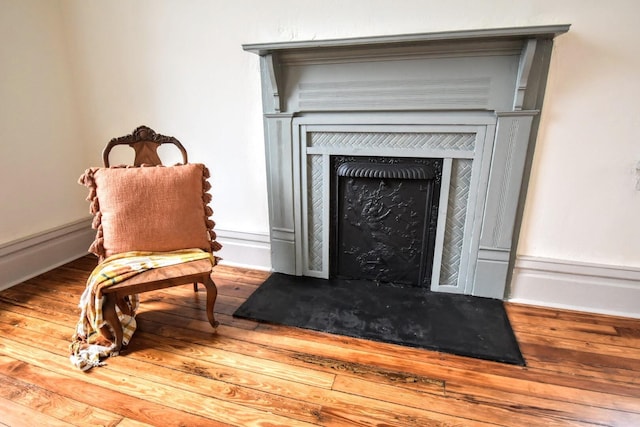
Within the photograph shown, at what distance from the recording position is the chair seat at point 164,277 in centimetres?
160

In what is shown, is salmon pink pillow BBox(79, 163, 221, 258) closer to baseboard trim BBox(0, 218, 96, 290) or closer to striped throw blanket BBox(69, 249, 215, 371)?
striped throw blanket BBox(69, 249, 215, 371)

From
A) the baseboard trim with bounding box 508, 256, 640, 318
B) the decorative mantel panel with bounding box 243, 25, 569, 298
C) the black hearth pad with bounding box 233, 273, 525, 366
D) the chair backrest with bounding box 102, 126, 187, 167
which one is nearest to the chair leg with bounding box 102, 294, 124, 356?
the black hearth pad with bounding box 233, 273, 525, 366

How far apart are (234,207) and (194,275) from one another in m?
0.90

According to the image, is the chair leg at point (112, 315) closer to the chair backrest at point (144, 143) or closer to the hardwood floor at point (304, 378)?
the hardwood floor at point (304, 378)

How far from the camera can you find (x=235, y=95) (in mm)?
2258

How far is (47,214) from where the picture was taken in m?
2.61

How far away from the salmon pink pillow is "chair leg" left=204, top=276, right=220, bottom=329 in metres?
0.27

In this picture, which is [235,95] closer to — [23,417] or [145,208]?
[145,208]

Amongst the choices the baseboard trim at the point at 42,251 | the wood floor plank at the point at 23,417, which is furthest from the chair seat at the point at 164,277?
the baseboard trim at the point at 42,251

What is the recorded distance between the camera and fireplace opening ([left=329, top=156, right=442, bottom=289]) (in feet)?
6.79

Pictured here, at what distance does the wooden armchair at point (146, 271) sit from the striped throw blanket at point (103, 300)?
20 mm

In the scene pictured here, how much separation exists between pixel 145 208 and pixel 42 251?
54.9 inches

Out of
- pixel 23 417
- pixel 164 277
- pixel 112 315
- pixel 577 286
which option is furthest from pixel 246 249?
pixel 577 286

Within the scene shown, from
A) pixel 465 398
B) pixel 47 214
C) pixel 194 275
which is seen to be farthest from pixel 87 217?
pixel 465 398
